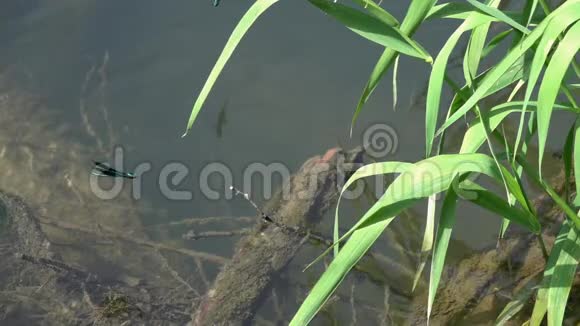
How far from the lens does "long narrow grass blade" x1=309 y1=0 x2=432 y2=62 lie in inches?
52.6

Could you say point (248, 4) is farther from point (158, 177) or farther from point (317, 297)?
point (317, 297)

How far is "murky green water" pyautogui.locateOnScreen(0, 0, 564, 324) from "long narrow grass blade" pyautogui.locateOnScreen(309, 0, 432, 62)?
61.6 inches

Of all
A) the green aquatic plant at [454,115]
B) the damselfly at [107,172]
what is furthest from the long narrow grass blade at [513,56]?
the damselfly at [107,172]

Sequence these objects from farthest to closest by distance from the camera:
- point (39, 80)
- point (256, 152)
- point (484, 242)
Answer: point (39, 80), point (256, 152), point (484, 242)

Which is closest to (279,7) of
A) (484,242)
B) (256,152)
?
(256,152)

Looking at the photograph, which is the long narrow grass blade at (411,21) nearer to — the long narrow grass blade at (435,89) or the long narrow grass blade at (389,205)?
the long narrow grass blade at (435,89)

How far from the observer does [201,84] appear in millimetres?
3570

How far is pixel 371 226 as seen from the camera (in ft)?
4.38

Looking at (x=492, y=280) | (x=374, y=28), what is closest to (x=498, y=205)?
(x=374, y=28)

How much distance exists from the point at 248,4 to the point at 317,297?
2.75 meters

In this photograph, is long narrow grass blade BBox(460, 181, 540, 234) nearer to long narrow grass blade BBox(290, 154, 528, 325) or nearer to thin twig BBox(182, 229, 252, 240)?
long narrow grass blade BBox(290, 154, 528, 325)

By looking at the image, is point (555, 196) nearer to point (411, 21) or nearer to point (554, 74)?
point (554, 74)

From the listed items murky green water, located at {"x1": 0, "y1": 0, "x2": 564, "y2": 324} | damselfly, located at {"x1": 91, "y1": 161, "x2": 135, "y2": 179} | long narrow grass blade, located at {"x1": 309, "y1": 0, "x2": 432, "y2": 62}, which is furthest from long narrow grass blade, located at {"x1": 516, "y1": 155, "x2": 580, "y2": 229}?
damselfly, located at {"x1": 91, "y1": 161, "x2": 135, "y2": 179}

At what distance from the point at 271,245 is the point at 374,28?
1.51m
